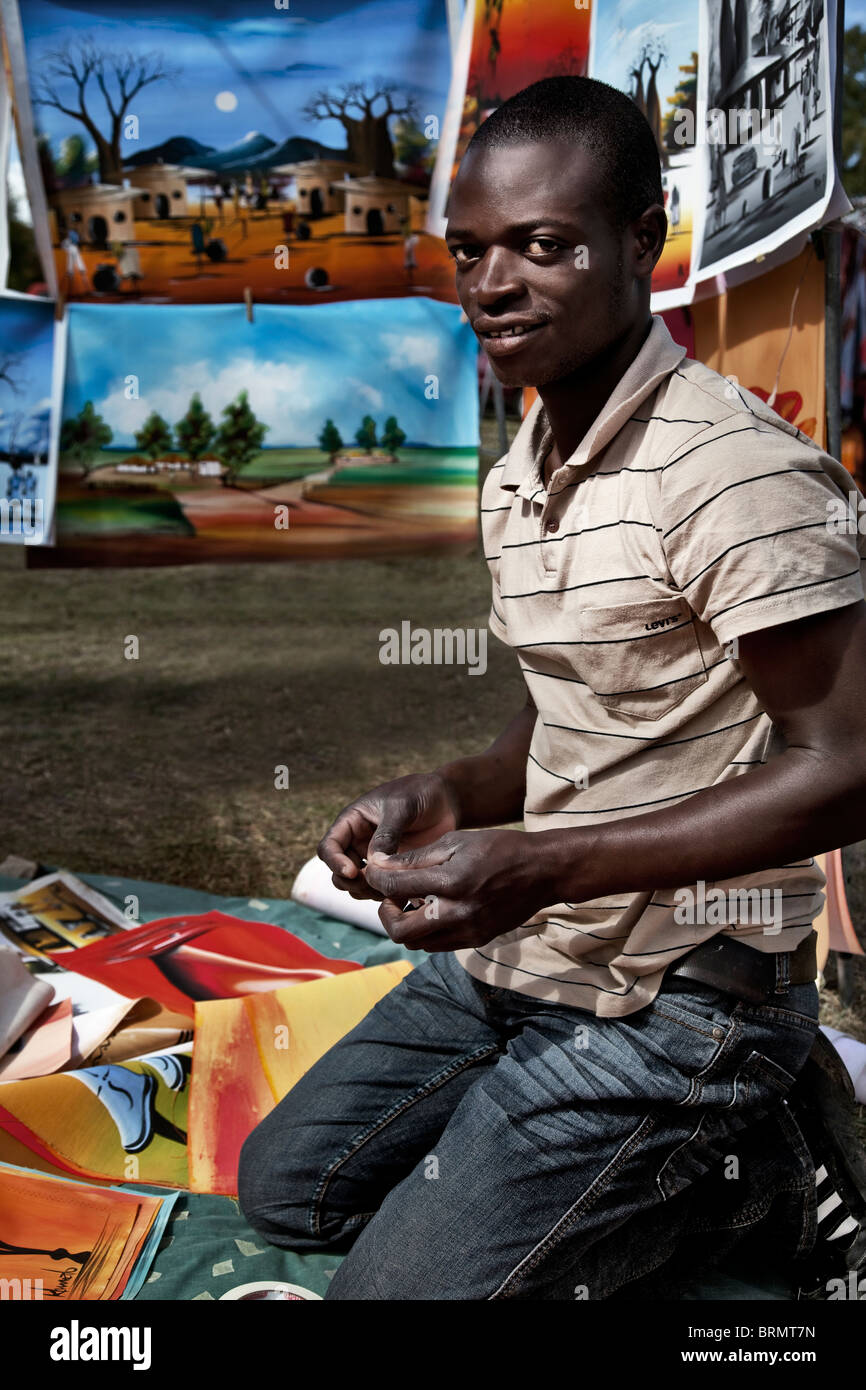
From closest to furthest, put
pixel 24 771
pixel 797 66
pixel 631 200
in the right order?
pixel 631 200
pixel 797 66
pixel 24 771

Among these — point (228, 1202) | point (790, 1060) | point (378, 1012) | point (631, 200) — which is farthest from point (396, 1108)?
point (631, 200)

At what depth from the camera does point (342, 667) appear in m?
6.14

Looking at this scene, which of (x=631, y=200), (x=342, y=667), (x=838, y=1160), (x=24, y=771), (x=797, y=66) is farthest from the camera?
(x=342, y=667)

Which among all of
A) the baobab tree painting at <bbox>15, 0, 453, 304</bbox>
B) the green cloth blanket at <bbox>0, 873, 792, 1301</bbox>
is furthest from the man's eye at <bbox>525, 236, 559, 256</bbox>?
the baobab tree painting at <bbox>15, 0, 453, 304</bbox>

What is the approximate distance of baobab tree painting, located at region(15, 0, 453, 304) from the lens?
437 cm

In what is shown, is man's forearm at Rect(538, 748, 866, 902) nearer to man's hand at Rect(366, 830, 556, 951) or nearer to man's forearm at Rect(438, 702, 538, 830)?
man's hand at Rect(366, 830, 556, 951)

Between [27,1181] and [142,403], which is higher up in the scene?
[142,403]

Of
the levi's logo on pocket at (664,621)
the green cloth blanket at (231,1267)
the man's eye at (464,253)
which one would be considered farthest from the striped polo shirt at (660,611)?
the green cloth blanket at (231,1267)

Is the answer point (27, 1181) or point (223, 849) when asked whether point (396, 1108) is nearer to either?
point (27, 1181)

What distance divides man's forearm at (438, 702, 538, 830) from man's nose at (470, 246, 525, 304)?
2.15 ft

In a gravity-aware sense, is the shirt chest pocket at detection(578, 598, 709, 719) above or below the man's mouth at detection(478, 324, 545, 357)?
below

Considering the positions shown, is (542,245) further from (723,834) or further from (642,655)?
(723,834)

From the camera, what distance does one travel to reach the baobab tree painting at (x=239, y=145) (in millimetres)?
4367

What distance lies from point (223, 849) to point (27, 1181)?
1921mm
